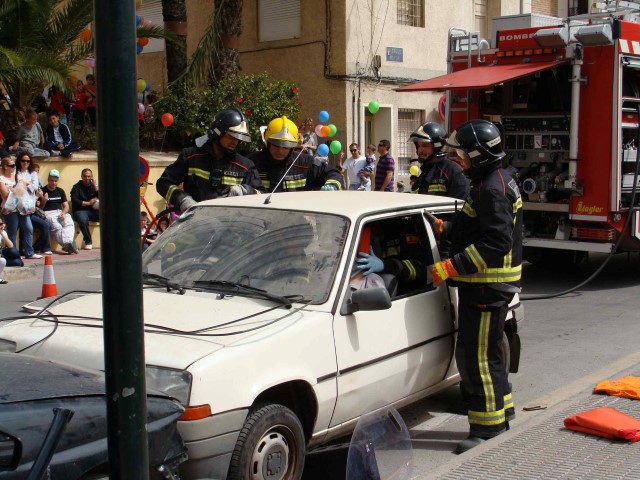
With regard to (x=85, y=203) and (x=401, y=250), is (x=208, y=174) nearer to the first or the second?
(x=401, y=250)

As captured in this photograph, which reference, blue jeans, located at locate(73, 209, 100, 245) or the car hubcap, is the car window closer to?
the car hubcap

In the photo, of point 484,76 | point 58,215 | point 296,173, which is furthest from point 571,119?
point 58,215

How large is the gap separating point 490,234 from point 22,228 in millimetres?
10421

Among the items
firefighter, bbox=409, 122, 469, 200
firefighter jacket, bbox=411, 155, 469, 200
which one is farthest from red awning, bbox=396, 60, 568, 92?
firefighter jacket, bbox=411, 155, 469, 200

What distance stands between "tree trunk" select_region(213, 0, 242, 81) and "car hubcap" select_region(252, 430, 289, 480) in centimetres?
1531

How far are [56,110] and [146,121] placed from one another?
2170 mm

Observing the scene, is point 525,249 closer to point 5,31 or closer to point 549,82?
point 549,82

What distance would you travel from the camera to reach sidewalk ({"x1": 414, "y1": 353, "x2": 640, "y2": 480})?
430 cm

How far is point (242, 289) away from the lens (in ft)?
15.3

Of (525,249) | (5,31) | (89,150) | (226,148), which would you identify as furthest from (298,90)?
(226,148)

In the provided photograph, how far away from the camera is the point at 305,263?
475 centimetres

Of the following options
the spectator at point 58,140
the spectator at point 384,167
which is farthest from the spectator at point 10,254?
the spectator at point 384,167

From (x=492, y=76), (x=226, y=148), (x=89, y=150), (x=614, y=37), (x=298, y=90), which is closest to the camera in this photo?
(x=226, y=148)

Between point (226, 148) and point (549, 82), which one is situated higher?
point (549, 82)
